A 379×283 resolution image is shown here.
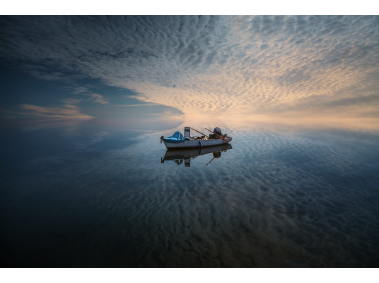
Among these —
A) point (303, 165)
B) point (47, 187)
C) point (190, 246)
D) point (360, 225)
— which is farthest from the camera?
point (303, 165)

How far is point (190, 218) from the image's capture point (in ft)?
36.3

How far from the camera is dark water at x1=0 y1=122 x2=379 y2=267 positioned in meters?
7.78

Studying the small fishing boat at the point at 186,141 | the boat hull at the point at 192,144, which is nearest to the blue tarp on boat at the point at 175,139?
the small fishing boat at the point at 186,141

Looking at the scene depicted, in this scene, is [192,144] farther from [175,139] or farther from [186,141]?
[175,139]

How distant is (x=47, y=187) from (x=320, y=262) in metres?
24.5

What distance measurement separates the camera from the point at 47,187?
644 inches

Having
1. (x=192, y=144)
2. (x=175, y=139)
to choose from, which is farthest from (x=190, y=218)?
Result: (x=192, y=144)

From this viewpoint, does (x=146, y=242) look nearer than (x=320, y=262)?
No

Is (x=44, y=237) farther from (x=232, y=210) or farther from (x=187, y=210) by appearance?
(x=232, y=210)

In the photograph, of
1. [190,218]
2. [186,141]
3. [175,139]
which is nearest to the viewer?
[190,218]

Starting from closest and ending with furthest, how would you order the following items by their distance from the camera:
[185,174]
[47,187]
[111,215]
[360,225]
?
[360,225]
[111,215]
[47,187]
[185,174]

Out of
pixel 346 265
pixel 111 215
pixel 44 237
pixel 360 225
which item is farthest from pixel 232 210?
pixel 44 237

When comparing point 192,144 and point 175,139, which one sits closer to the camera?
point 175,139

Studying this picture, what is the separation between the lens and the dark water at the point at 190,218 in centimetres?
778
